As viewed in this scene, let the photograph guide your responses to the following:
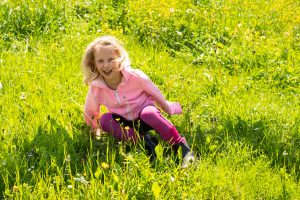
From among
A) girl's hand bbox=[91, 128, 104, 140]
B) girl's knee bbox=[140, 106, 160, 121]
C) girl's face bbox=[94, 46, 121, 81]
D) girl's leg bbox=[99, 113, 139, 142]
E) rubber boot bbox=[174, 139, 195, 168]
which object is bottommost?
rubber boot bbox=[174, 139, 195, 168]

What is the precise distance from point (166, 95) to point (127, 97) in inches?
33.3

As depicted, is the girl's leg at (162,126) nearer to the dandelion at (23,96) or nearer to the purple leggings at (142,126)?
the purple leggings at (142,126)

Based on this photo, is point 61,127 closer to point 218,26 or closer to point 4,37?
point 4,37

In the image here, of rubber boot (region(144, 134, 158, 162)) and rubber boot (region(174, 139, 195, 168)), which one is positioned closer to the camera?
rubber boot (region(174, 139, 195, 168))

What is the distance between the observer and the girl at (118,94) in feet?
13.2

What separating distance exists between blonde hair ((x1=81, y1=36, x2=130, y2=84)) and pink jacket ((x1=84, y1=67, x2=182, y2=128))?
0.05 meters

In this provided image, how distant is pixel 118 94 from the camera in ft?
13.7

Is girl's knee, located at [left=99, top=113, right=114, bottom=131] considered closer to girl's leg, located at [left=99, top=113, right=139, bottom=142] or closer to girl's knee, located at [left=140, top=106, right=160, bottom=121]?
girl's leg, located at [left=99, top=113, right=139, bottom=142]

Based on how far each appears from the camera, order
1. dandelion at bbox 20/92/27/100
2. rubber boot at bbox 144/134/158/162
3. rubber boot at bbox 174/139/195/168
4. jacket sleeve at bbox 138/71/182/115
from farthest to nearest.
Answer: dandelion at bbox 20/92/27/100 < jacket sleeve at bbox 138/71/182/115 < rubber boot at bbox 144/134/158/162 < rubber boot at bbox 174/139/195/168

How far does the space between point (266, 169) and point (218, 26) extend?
3.27 meters

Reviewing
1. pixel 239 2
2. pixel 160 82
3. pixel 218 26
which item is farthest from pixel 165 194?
pixel 239 2

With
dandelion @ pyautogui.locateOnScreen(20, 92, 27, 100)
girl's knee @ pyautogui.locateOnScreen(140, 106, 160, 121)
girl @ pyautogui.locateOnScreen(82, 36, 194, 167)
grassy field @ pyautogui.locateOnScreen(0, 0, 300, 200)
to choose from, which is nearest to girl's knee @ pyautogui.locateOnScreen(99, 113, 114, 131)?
girl @ pyautogui.locateOnScreen(82, 36, 194, 167)

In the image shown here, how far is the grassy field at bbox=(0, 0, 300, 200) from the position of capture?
11.2 ft

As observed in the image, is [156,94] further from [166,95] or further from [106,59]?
[166,95]
